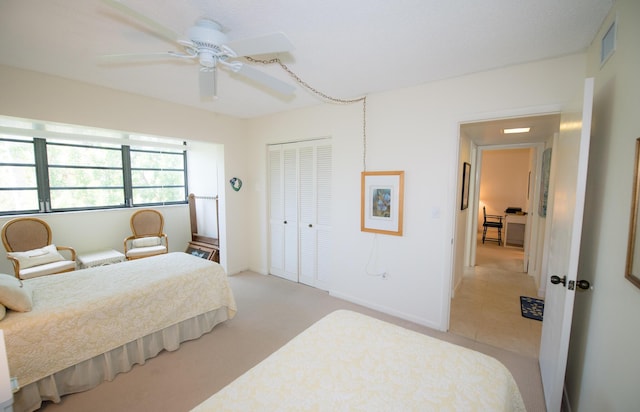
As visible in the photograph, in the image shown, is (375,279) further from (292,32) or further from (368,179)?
(292,32)


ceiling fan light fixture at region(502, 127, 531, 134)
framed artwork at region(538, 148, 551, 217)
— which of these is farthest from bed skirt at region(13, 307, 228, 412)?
framed artwork at region(538, 148, 551, 217)

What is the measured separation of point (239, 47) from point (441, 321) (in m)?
2.99

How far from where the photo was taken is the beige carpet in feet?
6.12

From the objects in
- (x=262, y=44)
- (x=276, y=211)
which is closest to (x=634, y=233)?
(x=262, y=44)

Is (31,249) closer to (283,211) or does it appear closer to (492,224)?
(283,211)

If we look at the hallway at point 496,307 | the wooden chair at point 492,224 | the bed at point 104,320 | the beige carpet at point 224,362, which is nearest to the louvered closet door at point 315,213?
the beige carpet at point 224,362

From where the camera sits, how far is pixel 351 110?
3203mm

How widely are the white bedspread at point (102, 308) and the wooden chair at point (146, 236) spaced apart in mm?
1438

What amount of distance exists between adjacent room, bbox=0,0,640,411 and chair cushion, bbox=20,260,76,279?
0.30 ft

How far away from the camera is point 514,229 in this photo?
6.34 metres

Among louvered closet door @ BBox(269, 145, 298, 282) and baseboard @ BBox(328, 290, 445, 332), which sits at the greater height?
louvered closet door @ BBox(269, 145, 298, 282)

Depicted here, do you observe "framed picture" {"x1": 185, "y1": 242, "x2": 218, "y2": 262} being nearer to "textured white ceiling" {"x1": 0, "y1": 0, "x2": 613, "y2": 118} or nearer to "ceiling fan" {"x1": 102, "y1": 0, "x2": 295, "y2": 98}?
"textured white ceiling" {"x1": 0, "y1": 0, "x2": 613, "y2": 118}

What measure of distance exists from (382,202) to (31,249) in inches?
177

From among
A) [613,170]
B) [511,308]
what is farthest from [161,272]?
[511,308]
